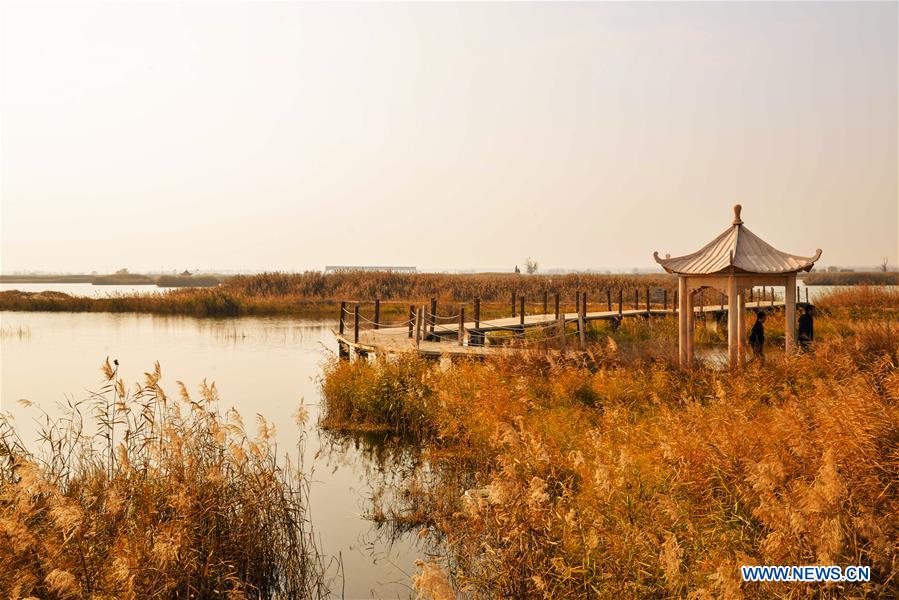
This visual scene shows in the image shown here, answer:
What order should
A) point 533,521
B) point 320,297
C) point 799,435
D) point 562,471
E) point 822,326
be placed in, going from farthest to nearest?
point 320,297
point 822,326
point 562,471
point 799,435
point 533,521

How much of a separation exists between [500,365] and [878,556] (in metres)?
10.5

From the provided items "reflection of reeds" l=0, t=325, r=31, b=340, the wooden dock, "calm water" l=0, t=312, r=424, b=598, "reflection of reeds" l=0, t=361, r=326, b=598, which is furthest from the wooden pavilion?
"reflection of reeds" l=0, t=325, r=31, b=340

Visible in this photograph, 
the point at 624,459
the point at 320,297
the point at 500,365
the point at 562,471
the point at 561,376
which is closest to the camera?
the point at 624,459

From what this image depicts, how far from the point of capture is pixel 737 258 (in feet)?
46.6

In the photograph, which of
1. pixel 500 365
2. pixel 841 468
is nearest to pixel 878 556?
pixel 841 468

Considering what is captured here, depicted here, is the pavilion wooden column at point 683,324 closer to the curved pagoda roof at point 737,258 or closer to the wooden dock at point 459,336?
the curved pagoda roof at point 737,258

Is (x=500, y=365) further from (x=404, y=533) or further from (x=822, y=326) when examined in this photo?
(x=822, y=326)

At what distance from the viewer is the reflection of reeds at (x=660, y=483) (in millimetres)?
5078

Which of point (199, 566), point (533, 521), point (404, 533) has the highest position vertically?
point (533, 521)

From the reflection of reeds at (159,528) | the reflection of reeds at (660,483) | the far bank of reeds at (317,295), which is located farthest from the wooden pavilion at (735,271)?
the far bank of reeds at (317,295)

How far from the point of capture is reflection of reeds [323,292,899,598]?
5.08 metres

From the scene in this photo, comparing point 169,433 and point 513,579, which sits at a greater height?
point 169,433

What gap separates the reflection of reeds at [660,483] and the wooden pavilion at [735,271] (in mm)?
847

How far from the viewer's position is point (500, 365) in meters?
15.2
